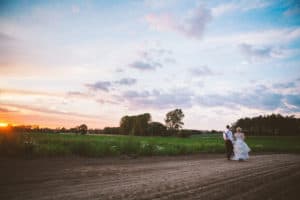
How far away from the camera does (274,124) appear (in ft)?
411

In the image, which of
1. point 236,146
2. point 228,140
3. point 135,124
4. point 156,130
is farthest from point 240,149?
point 135,124

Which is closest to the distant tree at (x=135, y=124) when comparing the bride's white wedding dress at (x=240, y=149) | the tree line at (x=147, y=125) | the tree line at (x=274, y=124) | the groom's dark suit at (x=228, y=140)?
the tree line at (x=147, y=125)

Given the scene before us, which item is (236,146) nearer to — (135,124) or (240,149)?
(240,149)

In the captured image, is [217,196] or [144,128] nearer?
[217,196]

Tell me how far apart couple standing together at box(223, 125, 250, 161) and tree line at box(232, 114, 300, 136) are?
97284 millimetres

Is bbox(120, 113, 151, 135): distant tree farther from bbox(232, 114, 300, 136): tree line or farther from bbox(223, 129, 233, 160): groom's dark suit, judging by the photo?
bbox(223, 129, 233, 160): groom's dark suit

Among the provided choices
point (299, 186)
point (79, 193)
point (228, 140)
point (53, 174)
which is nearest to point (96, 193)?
point (79, 193)

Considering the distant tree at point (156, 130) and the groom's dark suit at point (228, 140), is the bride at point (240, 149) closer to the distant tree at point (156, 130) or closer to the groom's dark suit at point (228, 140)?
the groom's dark suit at point (228, 140)

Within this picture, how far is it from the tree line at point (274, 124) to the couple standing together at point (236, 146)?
9728cm

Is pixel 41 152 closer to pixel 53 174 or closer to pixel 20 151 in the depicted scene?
pixel 20 151

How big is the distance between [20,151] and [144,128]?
93882mm

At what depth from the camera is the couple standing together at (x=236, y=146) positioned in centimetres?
1975

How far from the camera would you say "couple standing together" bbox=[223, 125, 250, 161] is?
19.8m

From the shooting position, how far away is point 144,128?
10762 cm
